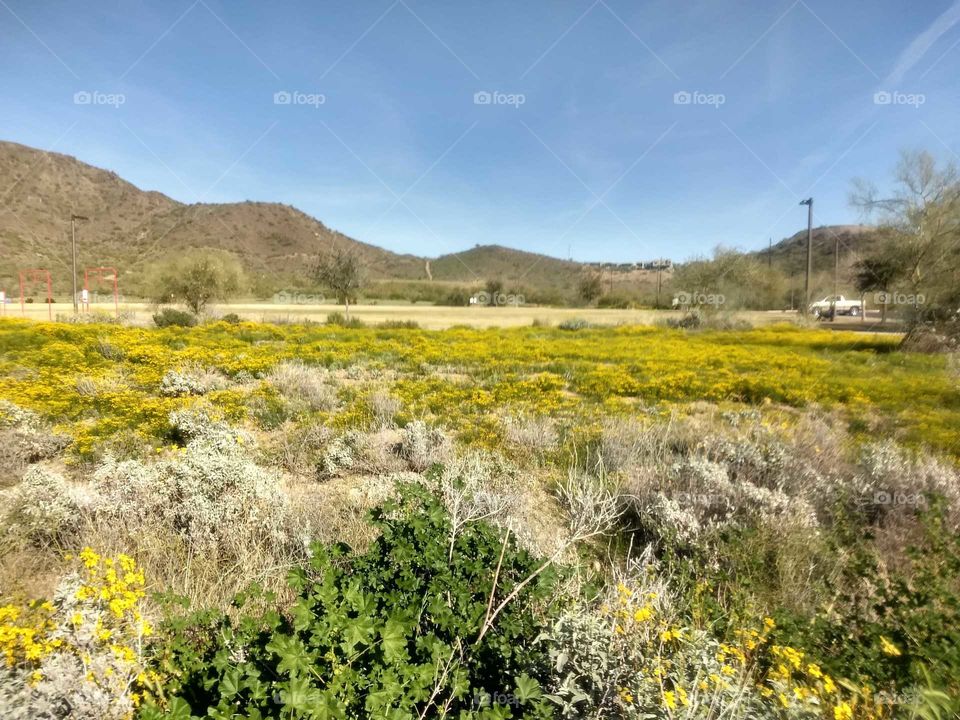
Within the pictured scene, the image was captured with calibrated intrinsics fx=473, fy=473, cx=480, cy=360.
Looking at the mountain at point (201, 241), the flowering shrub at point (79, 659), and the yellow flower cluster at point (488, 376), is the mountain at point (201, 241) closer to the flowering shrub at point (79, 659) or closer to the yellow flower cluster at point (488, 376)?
the yellow flower cluster at point (488, 376)

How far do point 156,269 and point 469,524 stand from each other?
109 ft

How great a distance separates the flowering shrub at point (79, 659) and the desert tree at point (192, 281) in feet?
96.5

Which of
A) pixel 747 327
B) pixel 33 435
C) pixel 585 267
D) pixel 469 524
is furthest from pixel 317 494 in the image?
pixel 585 267

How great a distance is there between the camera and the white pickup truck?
1380 inches

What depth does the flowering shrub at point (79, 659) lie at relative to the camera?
5.61ft

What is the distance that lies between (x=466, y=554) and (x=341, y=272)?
99.8 ft

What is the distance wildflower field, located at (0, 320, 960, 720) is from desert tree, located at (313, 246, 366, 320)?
22.9 meters

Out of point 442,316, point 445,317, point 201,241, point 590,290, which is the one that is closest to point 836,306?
→ point 590,290

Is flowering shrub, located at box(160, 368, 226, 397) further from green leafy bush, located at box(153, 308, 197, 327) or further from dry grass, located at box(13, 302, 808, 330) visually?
dry grass, located at box(13, 302, 808, 330)

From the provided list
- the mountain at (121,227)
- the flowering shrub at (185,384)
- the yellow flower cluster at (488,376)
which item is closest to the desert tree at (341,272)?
the yellow flower cluster at (488,376)

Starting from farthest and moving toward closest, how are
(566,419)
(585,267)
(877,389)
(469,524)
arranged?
1. (585,267)
2. (877,389)
3. (566,419)
4. (469,524)

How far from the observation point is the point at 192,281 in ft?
91.5

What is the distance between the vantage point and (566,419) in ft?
23.6

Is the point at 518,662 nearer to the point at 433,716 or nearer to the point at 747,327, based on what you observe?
the point at 433,716
